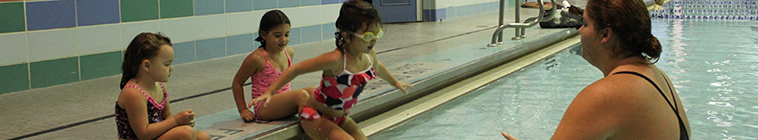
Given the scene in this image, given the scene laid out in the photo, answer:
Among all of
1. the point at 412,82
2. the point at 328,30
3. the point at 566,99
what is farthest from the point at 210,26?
the point at 566,99

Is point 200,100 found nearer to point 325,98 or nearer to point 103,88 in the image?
point 103,88

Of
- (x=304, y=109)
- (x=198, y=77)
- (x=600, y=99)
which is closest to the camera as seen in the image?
(x=600, y=99)

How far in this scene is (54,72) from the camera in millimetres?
3973

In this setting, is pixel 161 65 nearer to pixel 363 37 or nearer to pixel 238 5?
pixel 363 37

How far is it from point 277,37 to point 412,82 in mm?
1218

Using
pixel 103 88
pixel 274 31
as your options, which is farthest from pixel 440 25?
pixel 274 31

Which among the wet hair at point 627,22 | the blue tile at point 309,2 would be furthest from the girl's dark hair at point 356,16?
the blue tile at point 309,2

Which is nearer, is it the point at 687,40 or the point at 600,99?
the point at 600,99

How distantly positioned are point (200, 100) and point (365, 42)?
A: 1.40 meters

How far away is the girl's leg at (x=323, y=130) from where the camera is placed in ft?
8.21

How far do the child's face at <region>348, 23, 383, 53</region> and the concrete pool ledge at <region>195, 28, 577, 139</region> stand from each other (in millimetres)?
484

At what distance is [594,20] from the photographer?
1429 mm

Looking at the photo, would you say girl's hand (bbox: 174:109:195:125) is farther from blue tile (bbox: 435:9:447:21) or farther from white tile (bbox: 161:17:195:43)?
blue tile (bbox: 435:9:447:21)

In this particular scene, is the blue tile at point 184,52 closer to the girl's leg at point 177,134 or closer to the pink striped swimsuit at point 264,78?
the pink striped swimsuit at point 264,78
